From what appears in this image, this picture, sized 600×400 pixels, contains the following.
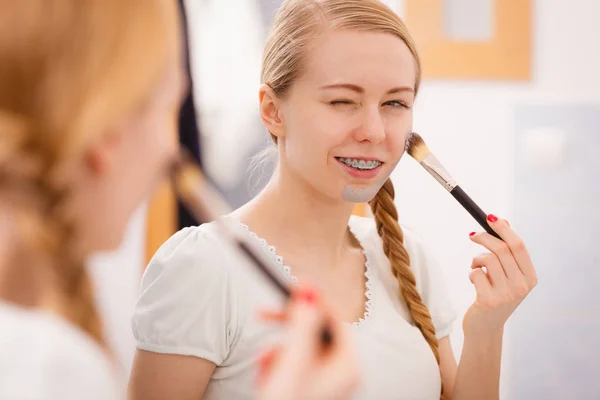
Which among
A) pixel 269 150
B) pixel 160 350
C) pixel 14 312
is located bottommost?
pixel 160 350

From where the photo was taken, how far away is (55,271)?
17.2 inches

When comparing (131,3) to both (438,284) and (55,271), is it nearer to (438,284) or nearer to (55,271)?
(55,271)

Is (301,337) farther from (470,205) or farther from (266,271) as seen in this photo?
(470,205)

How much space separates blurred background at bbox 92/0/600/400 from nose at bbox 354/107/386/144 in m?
0.83

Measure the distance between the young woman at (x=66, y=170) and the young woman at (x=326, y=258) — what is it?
374 millimetres

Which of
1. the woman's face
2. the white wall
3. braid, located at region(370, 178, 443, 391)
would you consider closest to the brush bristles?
braid, located at region(370, 178, 443, 391)

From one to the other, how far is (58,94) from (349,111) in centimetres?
50

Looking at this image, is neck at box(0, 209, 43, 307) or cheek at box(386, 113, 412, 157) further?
cheek at box(386, 113, 412, 157)

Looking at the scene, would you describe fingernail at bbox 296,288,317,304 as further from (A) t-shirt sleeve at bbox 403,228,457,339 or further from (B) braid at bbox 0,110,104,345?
(A) t-shirt sleeve at bbox 403,228,457,339

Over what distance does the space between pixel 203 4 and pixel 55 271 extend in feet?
4.51

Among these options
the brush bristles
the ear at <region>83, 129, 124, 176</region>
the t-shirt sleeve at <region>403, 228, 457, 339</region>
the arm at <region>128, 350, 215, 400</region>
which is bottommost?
the arm at <region>128, 350, 215, 400</region>

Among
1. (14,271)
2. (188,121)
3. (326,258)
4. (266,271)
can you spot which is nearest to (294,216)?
(326,258)

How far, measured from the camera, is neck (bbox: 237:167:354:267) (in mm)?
928

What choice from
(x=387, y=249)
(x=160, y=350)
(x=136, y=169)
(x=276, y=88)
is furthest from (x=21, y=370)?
(x=387, y=249)
